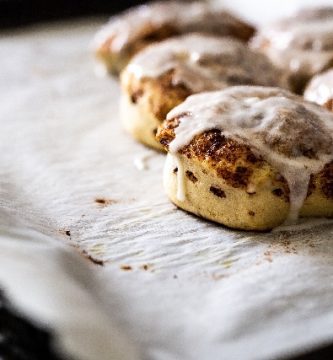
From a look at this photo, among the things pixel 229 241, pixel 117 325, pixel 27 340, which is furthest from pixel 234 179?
pixel 27 340

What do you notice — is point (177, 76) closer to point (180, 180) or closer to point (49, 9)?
point (180, 180)

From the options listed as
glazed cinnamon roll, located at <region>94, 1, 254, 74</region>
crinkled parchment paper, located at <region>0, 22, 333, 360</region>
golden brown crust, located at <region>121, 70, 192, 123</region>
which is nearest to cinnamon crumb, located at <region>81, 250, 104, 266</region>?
crinkled parchment paper, located at <region>0, 22, 333, 360</region>

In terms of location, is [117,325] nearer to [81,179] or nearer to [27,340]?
[27,340]

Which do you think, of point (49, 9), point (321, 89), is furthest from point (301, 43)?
point (49, 9)

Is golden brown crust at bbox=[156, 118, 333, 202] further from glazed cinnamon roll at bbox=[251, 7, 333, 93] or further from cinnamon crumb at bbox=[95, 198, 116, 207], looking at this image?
glazed cinnamon roll at bbox=[251, 7, 333, 93]

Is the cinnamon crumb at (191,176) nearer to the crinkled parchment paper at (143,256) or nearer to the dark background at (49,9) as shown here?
the crinkled parchment paper at (143,256)
